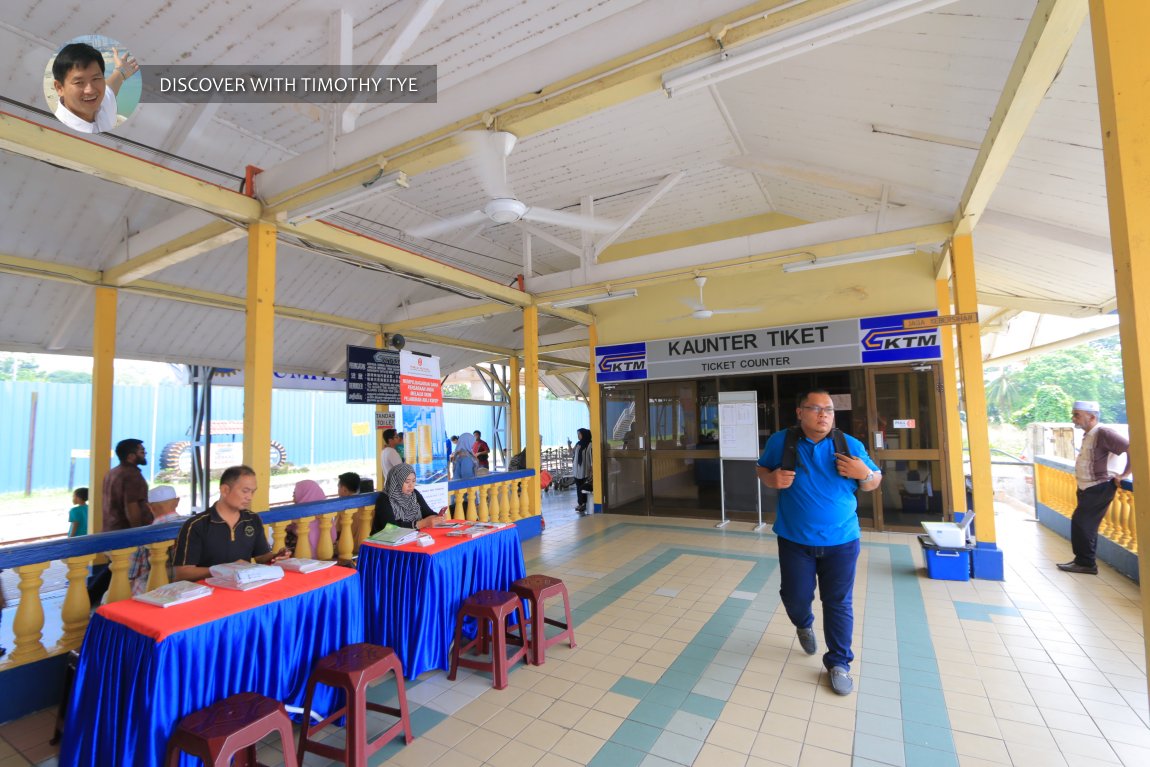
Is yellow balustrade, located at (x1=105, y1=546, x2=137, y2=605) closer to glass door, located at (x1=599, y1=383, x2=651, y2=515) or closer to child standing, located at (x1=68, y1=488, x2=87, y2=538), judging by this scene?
child standing, located at (x1=68, y1=488, x2=87, y2=538)

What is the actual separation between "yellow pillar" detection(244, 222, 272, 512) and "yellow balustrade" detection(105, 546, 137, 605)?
76 cm

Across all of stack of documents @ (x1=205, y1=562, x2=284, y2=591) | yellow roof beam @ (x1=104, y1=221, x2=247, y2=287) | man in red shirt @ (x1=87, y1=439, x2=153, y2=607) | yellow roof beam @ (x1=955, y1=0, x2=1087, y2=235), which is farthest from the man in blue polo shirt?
man in red shirt @ (x1=87, y1=439, x2=153, y2=607)

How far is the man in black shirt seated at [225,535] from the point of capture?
2527 mm

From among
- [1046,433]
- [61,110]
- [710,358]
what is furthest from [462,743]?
[1046,433]

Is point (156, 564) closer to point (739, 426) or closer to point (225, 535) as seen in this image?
point (225, 535)

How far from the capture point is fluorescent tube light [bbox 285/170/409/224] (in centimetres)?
316

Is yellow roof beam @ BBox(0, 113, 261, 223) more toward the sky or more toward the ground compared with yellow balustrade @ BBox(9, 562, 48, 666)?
more toward the sky

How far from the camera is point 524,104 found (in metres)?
2.65

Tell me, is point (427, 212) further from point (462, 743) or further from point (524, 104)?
point (462, 743)

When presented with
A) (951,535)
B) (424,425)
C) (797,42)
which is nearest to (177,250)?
(424,425)

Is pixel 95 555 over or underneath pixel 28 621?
over

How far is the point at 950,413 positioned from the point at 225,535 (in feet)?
24.3

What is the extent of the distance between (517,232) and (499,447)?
327 inches

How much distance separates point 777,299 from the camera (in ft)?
23.7
